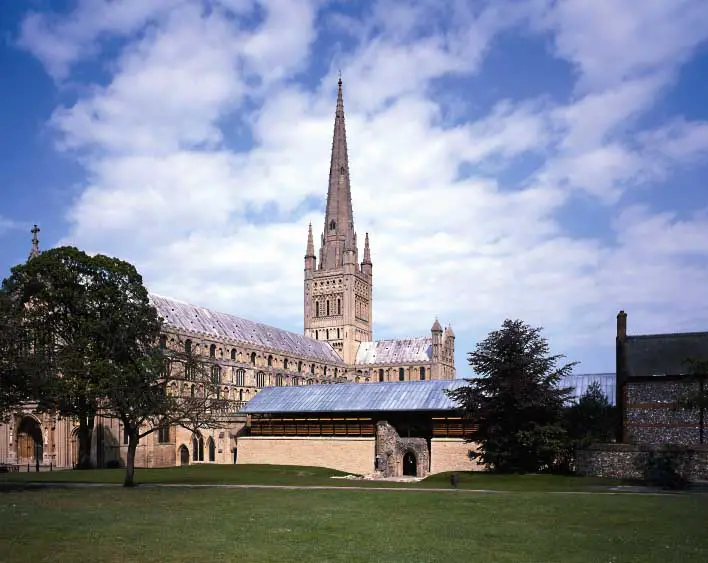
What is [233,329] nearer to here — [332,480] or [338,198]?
[338,198]

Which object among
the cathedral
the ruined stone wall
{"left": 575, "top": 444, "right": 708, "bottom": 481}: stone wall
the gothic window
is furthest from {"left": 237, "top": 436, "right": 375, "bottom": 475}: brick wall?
the ruined stone wall

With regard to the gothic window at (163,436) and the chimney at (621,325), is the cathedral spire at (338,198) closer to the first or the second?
the gothic window at (163,436)

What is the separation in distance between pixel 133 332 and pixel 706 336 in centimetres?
3798

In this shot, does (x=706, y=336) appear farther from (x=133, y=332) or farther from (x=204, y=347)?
(x=204, y=347)

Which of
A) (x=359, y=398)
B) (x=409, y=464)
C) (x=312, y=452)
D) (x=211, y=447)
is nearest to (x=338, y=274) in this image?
(x=211, y=447)

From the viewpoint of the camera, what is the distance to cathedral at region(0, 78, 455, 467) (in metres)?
65.6

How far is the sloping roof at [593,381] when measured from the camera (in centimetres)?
7062

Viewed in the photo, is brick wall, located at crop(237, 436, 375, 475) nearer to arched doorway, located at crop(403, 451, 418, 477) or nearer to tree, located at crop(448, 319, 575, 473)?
arched doorway, located at crop(403, 451, 418, 477)

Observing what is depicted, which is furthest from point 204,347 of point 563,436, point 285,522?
point 285,522

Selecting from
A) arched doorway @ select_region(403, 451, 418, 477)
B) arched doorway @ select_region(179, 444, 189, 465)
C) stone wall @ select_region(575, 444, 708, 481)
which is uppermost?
stone wall @ select_region(575, 444, 708, 481)

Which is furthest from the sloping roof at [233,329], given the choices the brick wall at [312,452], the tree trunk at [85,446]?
the tree trunk at [85,446]

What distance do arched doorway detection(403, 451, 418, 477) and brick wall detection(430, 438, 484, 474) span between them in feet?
10.6

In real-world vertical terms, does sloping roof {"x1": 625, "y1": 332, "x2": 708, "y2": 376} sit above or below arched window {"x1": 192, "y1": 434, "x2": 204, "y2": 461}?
→ above

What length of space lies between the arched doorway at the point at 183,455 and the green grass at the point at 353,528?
43.3 metres
